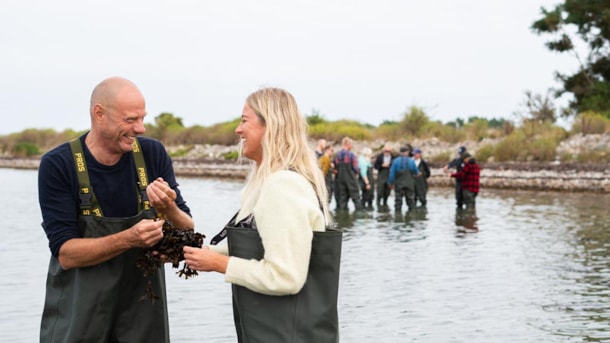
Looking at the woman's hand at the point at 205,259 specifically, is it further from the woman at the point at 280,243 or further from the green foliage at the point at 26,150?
the green foliage at the point at 26,150

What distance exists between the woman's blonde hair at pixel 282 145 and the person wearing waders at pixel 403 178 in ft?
70.7

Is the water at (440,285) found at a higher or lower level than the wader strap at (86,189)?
lower

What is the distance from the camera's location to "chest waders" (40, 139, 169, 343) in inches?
160

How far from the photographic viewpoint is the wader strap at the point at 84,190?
4.04 m

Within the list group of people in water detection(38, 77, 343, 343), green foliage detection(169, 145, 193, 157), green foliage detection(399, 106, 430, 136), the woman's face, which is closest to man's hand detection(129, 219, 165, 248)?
group of people in water detection(38, 77, 343, 343)

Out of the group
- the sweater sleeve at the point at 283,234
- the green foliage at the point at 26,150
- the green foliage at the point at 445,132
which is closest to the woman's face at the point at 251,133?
the sweater sleeve at the point at 283,234

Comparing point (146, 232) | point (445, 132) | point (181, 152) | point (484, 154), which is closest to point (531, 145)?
point (484, 154)

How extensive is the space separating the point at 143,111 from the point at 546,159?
127 feet

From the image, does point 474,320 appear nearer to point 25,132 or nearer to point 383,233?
point 383,233

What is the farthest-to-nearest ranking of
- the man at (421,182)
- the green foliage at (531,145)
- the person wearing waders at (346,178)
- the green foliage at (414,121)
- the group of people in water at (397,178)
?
the green foliage at (414,121) → the green foliage at (531,145) → the man at (421,182) → the person wearing waders at (346,178) → the group of people in water at (397,178)

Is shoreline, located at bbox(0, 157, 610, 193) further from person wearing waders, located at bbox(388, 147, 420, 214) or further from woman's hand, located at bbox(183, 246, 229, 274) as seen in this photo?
woman's hand, located at bbox(183, 246, 229, 274)

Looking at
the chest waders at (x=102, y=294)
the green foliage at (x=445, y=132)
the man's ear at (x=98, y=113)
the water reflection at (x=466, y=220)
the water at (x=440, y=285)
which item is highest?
the green foliage at (x=445, y=132)

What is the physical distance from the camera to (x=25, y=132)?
116m

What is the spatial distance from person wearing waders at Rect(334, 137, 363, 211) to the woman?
2166 centimetres
